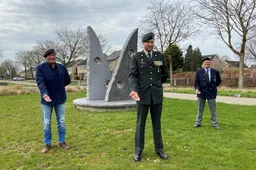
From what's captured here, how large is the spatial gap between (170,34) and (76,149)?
28.0 m

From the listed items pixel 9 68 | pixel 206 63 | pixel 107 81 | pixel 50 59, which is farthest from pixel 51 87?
pixel 9 68

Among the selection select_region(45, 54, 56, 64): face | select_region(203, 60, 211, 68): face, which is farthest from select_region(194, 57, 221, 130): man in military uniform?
select_region(45, 54, 56, 64): face

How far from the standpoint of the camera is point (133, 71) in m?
3.87

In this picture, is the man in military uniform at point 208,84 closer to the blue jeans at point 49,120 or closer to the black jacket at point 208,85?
the black jacket at point 208,85

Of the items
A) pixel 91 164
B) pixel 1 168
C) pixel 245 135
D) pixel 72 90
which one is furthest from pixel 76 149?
pixel 72 90

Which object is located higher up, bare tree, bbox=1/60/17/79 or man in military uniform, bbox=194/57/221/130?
bare tree, bbox=1/60/17/79

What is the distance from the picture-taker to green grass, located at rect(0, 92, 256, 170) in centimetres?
382

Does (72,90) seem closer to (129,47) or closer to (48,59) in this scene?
(129,47)

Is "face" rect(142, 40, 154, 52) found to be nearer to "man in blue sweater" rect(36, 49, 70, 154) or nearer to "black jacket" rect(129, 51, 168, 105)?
"black jacket" rect(129, 51, 168, 105)

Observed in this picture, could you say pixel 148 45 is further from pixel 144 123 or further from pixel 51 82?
pixel 51 82

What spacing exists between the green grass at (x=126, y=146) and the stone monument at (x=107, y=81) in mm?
1708

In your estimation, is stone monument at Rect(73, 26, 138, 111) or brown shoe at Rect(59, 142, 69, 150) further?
stone monument at Rect(73, 26, 138, 111)

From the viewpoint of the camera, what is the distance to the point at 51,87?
452 cm

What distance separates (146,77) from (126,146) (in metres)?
1.64
